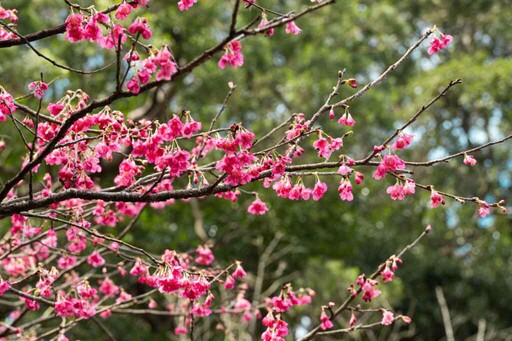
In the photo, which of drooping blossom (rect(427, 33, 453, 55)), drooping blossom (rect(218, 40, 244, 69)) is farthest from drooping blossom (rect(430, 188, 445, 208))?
drooping blossom (rect(218, 40, 244, 69))

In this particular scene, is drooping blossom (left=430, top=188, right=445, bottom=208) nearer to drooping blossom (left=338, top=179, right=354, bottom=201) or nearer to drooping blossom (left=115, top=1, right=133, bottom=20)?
drooping blossom (left=338, top=179, right=354, bottom=201)

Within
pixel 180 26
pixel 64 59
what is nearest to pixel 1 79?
pixel 64 59

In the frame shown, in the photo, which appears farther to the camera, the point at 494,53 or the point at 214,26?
the point at 494,53

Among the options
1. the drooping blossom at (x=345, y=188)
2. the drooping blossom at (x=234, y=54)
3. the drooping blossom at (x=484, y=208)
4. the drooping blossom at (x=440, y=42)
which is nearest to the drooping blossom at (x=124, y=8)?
the drooping blossom at (x=234, y=54)

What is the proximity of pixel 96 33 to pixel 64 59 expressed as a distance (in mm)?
5827

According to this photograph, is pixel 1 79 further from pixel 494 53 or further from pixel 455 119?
pixel 494 53

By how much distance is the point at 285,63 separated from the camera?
9.38 metres

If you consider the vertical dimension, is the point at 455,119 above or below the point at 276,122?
above

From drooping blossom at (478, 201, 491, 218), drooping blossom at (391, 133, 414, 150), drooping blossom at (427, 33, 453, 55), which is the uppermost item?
drooping blossom at (427, 33, 453, 55)

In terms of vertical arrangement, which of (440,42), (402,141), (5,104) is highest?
(440,42)

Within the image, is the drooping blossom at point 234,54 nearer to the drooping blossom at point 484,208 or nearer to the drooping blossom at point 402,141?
the drooping blossom at point 402,141

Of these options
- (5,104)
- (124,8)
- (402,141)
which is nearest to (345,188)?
(402,141)

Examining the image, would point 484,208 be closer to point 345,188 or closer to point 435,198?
point 435,198

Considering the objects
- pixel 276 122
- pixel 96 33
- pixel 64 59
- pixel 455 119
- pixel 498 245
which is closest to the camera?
pixel 96 33
